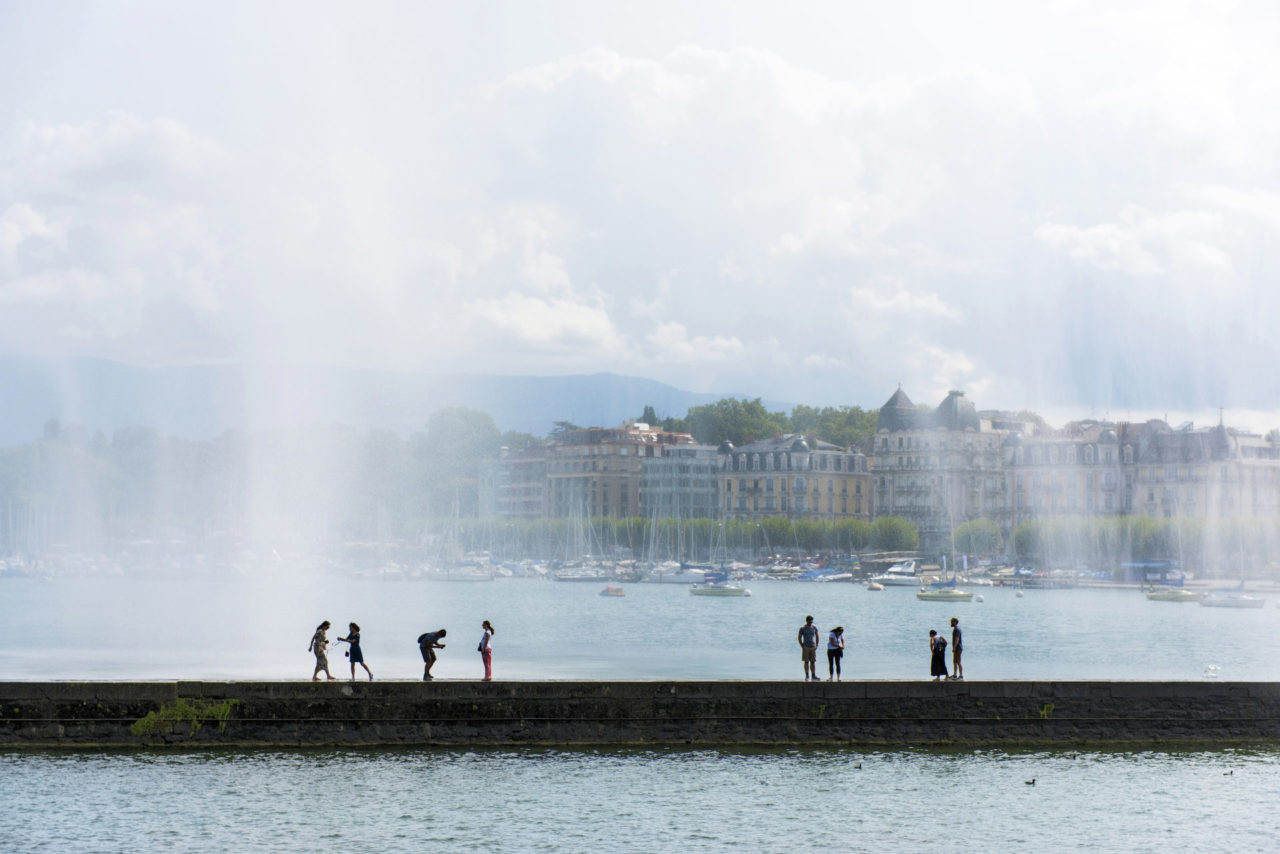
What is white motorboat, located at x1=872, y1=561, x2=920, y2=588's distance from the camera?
13175 cm

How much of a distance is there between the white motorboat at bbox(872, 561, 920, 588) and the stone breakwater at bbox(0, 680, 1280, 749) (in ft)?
345

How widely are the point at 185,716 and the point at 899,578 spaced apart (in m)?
113

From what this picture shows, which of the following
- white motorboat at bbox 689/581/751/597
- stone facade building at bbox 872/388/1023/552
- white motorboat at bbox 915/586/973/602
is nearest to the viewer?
white motorboat at bbox 915/586/973/602

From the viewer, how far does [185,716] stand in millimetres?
23641

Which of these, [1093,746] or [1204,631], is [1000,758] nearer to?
[1093,746]

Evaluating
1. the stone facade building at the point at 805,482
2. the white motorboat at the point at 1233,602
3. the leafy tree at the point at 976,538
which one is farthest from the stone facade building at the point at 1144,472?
the white motorboat at the point at 1233,602

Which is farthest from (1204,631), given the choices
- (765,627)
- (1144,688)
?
(1144,688)

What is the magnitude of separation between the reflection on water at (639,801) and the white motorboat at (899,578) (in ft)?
348

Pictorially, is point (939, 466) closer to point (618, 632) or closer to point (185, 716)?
point (618, 632)

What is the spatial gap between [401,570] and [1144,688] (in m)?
137

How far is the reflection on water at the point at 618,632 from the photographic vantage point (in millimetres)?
47750

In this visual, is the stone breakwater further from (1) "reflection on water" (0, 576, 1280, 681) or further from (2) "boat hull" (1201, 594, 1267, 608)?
(2) "boat hull" (1201, 594, 1267, 608)

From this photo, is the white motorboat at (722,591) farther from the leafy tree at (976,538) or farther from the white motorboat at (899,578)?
the leafy tree at (976,538)

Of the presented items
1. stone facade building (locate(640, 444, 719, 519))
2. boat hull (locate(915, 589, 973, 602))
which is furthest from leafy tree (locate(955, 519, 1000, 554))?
stone facade building (locate(640, 444, 719, 519))
